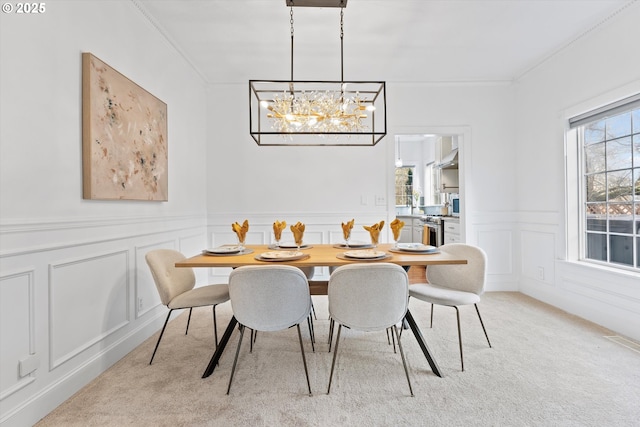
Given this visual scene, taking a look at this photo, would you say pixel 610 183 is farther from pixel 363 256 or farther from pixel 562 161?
pixel 363 256

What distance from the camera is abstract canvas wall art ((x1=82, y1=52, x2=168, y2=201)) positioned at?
6.40 ft

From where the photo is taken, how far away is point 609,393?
5.89 feet

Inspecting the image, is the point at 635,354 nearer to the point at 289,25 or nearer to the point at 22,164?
the point at 289,25

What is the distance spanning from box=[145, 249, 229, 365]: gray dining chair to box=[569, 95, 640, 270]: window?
11.5ft

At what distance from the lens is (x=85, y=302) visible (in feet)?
6.43

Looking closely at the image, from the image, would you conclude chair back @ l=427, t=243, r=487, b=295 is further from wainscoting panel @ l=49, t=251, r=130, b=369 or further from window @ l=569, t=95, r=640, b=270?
wainscoting panel @ l=49, t=251, r=130, b=369

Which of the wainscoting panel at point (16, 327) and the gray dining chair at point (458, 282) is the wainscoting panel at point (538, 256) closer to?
the gray dining chair at point (458, 282)

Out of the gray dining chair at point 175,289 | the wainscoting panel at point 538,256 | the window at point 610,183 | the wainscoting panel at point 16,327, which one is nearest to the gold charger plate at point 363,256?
the gray dining chair at point 175,289

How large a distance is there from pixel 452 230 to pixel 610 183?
209 cm

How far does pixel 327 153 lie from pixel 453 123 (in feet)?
5.71

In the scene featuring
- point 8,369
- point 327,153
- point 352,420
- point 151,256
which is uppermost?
point 327,153

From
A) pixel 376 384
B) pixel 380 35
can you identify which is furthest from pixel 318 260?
pixel 380 35

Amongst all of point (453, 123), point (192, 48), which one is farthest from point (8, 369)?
point (453, 123)

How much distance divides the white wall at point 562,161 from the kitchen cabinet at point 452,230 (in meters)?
0.83
